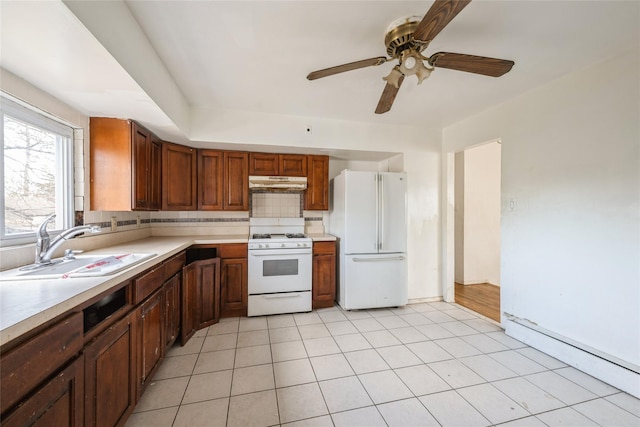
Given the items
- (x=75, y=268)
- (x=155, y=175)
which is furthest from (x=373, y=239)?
(x=75, y=268)

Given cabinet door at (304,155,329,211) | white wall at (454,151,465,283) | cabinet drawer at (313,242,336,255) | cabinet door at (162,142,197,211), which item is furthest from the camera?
white wall at (454,151,465,283)

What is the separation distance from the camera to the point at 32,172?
1722 mm

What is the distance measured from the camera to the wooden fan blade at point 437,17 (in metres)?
1.07

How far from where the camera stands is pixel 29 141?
1.70m

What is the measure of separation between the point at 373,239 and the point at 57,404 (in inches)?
111

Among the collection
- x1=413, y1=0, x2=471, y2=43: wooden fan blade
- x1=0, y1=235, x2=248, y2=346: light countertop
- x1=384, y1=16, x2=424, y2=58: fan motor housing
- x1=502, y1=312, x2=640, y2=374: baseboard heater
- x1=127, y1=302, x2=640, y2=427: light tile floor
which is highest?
x1=384, y1=16, x2=424, y2=58: fan motor housing

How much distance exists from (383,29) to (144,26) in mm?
1489

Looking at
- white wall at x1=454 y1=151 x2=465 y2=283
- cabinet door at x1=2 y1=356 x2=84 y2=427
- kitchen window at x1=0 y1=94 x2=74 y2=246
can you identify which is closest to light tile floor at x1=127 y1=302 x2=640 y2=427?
cabinet door at x1=2 y1=356 x2=84 y2=427

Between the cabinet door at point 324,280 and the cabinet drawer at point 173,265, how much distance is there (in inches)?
58.7

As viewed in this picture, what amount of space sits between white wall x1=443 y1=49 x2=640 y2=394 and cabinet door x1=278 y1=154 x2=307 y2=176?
227 centimetres

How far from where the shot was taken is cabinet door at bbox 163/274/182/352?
2012 mm

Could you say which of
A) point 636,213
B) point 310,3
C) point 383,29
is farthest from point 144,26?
point 636,213

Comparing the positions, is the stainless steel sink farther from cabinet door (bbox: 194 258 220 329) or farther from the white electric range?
the white electric range

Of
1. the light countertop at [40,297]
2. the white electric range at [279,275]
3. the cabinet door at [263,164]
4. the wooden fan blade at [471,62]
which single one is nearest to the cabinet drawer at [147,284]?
the light countertop at [40,297]
